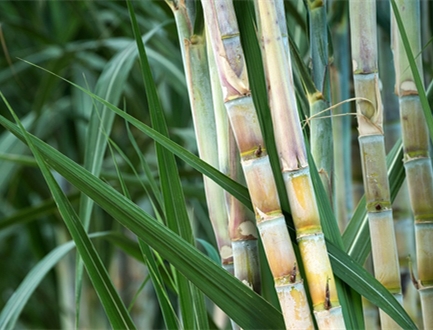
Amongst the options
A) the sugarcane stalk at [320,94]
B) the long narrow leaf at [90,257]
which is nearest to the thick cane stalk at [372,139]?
the sugarcane stalk at [320,94]

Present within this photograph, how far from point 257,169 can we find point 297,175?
17 mm

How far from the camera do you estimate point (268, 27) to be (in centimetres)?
25

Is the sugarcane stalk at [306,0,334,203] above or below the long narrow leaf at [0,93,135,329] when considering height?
above

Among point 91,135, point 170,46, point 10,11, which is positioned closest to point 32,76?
point 10,11

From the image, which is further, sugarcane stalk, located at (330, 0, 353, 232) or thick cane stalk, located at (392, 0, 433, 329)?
sugarcane stalk, located at (330, 0, 353, 232)

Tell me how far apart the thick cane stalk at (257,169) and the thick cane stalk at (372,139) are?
0.23ft

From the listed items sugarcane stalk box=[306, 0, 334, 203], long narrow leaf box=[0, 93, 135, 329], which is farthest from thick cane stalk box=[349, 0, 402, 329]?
long narrow leaf box=[0, 93, 135, 329]

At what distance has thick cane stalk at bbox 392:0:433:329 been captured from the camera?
315 mm

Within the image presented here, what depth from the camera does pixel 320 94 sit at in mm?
293

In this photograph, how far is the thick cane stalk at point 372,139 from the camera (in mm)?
284

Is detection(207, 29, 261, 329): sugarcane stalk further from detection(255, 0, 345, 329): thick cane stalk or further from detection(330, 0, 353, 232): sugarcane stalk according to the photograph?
detection(330, 0, 353, 232): sugarcane stalk

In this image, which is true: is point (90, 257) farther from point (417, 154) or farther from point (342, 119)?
point (342, 119)

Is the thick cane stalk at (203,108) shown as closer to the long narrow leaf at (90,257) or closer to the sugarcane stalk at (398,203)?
the long narrow leaf at (90,257)

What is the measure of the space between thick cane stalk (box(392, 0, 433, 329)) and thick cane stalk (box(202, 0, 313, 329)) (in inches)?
4.3
